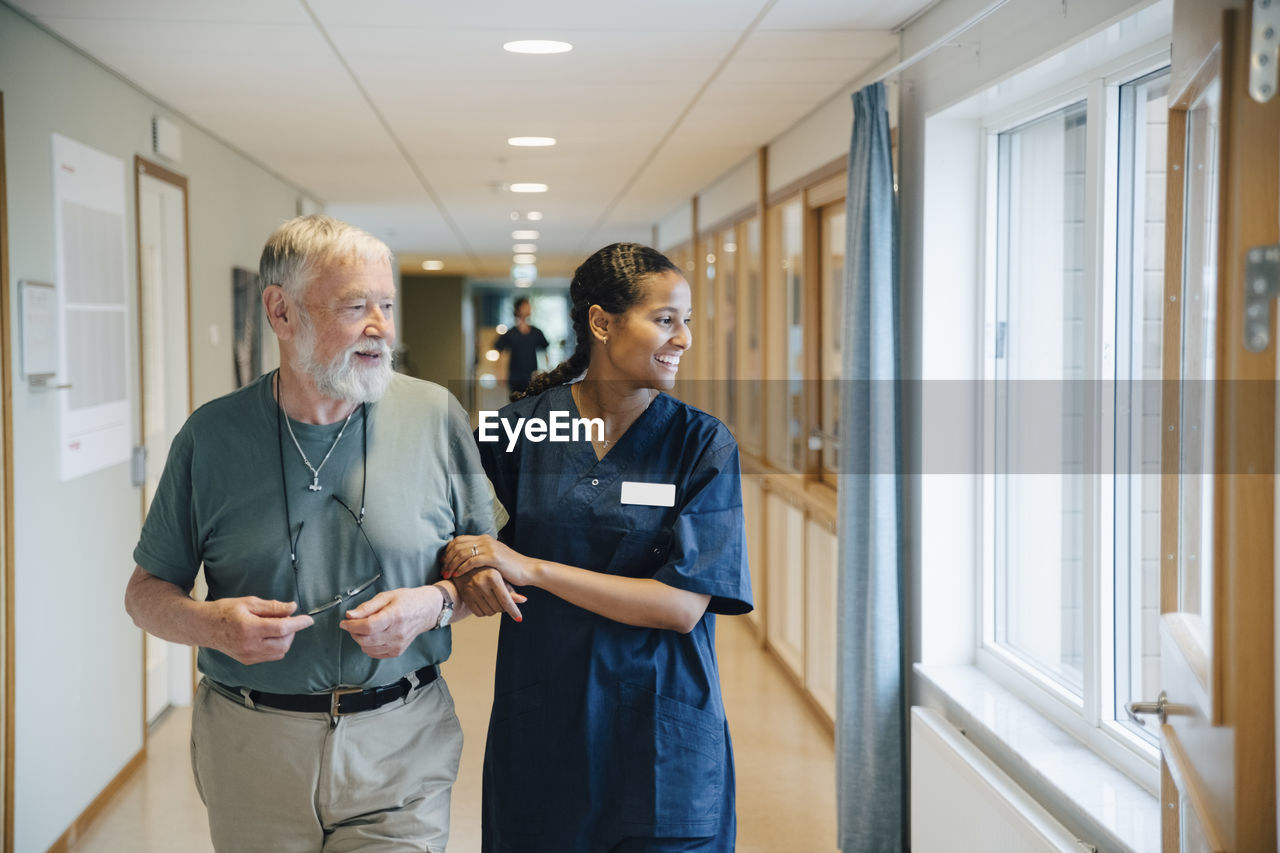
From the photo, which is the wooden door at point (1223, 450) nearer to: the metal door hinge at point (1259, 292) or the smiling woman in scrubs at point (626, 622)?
the metal door hinge at point (1259, 292)

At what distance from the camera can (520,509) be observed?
187 centimetres

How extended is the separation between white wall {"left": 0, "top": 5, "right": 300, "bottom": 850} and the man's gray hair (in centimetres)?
197

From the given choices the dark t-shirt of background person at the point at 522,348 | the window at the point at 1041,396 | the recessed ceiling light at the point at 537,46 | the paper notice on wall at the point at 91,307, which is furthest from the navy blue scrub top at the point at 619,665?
the paper notice on wall at the point at 91,307

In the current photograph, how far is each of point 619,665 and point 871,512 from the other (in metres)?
1.80

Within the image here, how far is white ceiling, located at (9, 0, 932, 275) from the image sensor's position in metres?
3.28

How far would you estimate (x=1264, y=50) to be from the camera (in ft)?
3.85

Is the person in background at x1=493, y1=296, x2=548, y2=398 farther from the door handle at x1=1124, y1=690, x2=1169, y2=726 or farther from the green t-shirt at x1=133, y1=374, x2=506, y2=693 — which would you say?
the door handle at x1=1124, y1=690, x2=1169, y2=726

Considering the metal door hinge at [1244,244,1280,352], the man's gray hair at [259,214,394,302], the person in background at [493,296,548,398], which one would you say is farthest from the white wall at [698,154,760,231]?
the metal door hinge at [1244,244,1280,352]

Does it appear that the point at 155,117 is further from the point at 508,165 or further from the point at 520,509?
the point at 520,509

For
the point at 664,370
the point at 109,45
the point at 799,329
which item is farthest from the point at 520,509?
the point at 799,329

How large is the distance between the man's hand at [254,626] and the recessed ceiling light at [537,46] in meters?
2.47

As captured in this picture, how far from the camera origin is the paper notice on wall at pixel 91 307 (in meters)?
3.64

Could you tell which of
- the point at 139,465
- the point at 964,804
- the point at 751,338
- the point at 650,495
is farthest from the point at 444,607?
the point at 751,338

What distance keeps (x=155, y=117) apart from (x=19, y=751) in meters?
2.49
